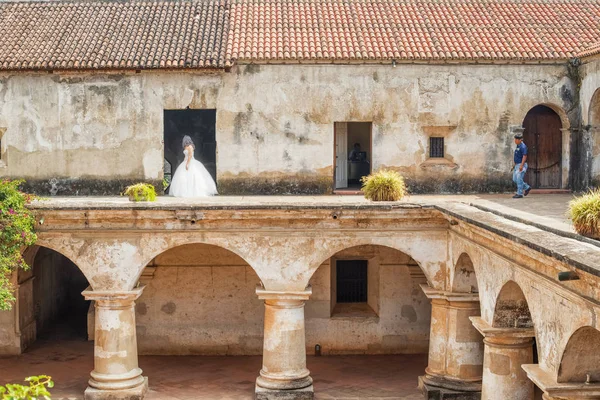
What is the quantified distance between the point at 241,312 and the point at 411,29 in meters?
8.52

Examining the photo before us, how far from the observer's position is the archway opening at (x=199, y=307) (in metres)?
21.4

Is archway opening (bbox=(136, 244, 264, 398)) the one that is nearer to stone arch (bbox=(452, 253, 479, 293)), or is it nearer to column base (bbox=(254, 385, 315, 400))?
column base (bbox=(254, 385, 315, 400))

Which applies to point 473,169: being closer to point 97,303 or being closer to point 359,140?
point 359,140

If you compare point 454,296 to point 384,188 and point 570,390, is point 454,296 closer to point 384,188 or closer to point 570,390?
point 384,188

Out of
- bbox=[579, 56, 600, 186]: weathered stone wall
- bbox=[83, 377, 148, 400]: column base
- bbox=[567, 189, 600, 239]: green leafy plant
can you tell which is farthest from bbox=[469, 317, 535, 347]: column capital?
bbox=[579, 56, 600, 186]: weathered stone wall

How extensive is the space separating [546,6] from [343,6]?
568 centimetres

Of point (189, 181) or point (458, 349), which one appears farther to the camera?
point (189, 181)

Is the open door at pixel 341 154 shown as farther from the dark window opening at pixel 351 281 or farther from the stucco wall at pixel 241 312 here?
the stucco wall at pixel 241 312

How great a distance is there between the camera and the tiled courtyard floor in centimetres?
1838

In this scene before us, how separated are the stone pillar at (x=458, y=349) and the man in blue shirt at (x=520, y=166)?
4365 millimetres

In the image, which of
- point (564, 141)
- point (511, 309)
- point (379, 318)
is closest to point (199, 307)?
point (379, 318)

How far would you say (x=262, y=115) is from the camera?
859 inches

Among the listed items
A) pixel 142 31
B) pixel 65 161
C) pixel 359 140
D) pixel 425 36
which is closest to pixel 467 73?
pixel 425 36

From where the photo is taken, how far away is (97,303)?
17.6 meters
